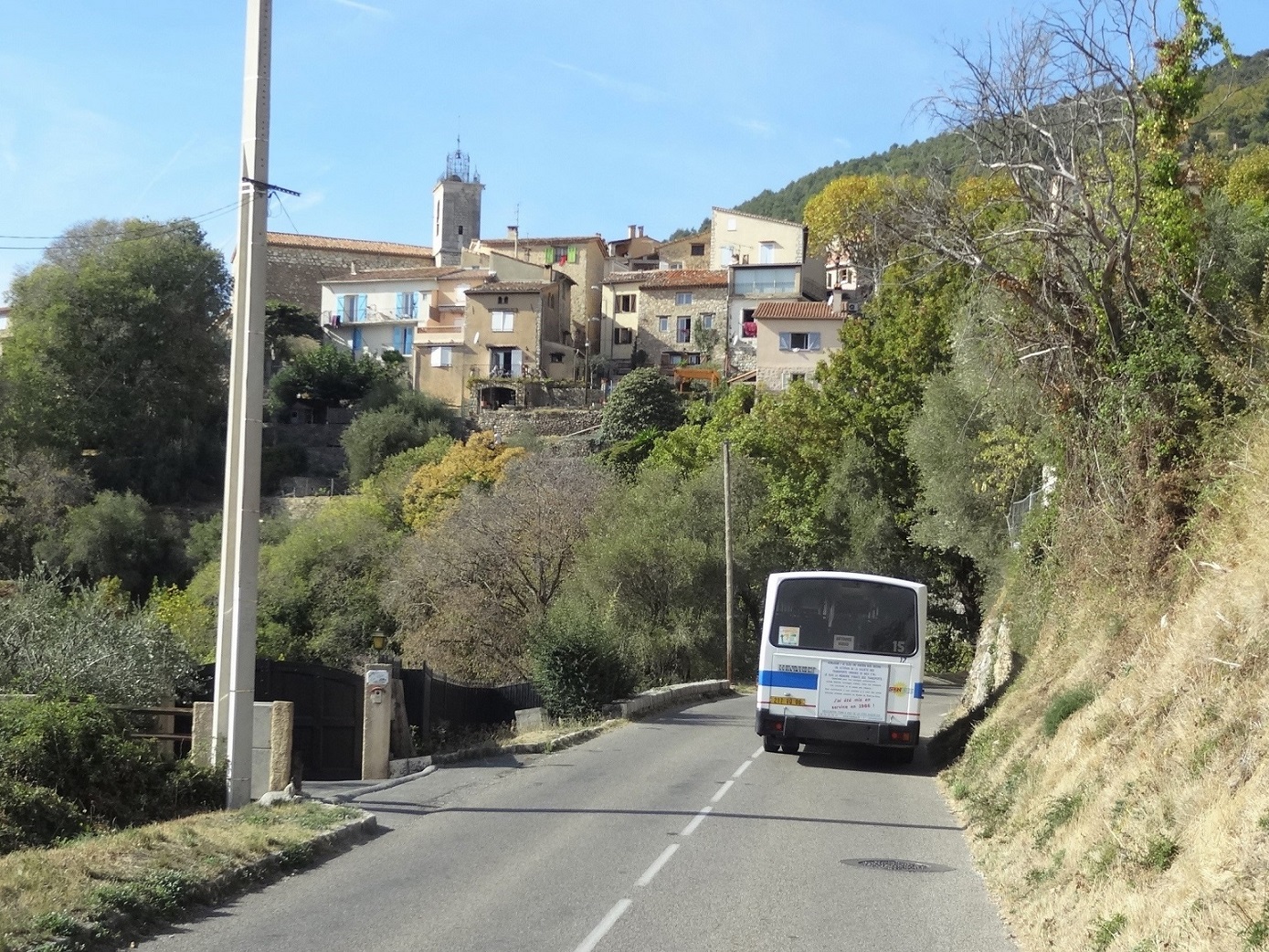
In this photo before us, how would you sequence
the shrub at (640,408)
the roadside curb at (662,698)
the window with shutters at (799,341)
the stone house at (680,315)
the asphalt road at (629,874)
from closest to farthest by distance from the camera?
the asphalt road at (629,874) → the roadside curb at (662,698) → the shrub at (640,408) → the window with shutters at (799,341) → the stone house at (680,315)

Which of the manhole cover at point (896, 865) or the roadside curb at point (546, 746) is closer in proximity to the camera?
the manhole cover at point (896, 865)

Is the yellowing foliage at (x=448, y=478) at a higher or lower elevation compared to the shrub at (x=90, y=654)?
higher

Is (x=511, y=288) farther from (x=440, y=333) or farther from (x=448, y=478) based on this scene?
(x=448, y=478)

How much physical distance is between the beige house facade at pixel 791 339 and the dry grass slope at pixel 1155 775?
60008 mm

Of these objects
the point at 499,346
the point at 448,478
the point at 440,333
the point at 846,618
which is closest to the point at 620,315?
the point at 499,346

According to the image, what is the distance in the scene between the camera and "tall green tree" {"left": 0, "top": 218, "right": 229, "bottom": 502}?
72438mm

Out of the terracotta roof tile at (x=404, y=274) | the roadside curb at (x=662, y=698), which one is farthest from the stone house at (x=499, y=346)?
the roadside curb at (x=662, y=698)

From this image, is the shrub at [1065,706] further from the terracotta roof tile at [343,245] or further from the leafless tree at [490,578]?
the terracotta roof tile at [343,245]

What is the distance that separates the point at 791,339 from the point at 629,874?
Answer: 222 feet

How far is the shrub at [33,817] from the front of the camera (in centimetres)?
1088

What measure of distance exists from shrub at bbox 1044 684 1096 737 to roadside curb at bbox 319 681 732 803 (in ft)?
25.4

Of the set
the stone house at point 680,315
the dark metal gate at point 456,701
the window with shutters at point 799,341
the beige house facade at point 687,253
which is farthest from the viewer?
the beige house facade at point 687,253

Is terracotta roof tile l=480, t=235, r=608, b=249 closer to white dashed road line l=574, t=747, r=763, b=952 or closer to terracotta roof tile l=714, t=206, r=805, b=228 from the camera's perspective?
terracotta roof tile l=714, t=206, r=805, b=228

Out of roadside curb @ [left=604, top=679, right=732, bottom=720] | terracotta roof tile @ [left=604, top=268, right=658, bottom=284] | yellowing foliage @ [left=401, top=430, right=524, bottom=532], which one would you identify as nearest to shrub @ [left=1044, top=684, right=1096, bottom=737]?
roadside curb @ [left=604, top=679, right=732, bottom=720]
